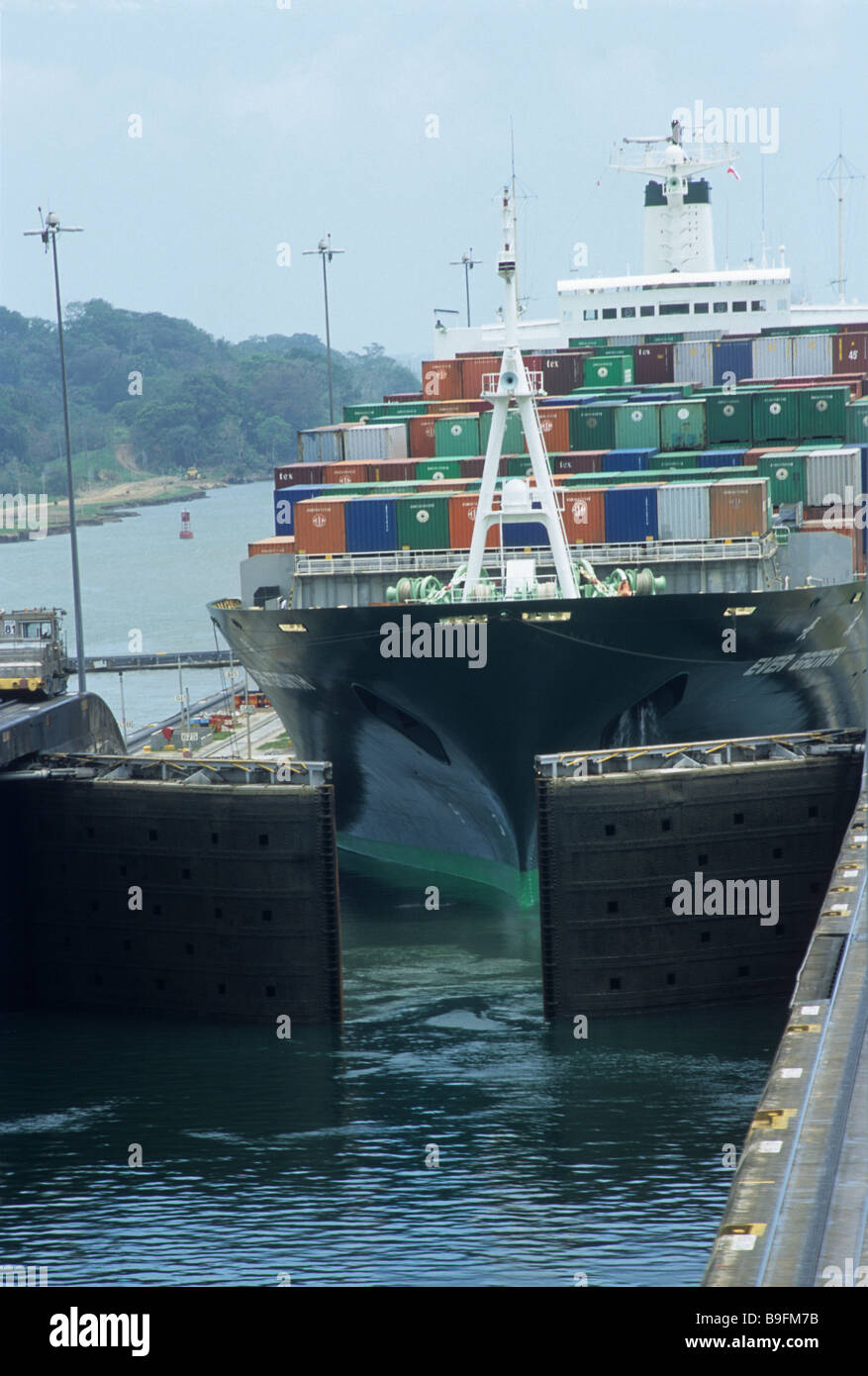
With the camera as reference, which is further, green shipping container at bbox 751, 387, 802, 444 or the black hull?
green shipping container at bbox 751, 387, 802, 444

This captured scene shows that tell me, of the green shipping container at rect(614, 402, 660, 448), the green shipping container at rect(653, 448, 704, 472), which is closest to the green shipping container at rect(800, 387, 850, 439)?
the green shipping container at rect(614, 402, 660, 448)

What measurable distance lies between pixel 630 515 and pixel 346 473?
11.1 meters

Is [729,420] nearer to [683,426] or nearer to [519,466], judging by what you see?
[683,426]

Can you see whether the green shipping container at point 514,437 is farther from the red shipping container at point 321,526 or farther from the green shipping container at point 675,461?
the red shipping container at point 321,526

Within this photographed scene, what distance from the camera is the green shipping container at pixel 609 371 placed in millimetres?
65812

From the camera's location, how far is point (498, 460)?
4228 centimetres

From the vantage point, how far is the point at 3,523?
166375 millimetres

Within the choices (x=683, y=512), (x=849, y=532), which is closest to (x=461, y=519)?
(x=683, y=512)

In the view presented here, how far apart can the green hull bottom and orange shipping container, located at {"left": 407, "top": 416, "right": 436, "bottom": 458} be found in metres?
13.6

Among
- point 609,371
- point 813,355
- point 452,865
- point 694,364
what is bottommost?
point 452,865

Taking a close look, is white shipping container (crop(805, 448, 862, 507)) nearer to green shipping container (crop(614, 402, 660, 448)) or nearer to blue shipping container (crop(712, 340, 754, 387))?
green shipping container (crop(614, 402, 660, 448))

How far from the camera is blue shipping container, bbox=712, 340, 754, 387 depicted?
66938mm

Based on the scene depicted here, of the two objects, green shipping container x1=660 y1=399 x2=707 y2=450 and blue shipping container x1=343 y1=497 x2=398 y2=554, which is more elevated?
green shipping container x1=660 y1=399 x2=707 y2=450

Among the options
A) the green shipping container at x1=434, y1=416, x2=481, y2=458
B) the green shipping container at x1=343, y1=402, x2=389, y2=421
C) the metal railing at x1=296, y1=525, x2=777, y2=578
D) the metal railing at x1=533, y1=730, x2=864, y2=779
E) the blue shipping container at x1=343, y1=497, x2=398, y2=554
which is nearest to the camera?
the metal railing at x1=533, y1=730, x2=864, y2=779
